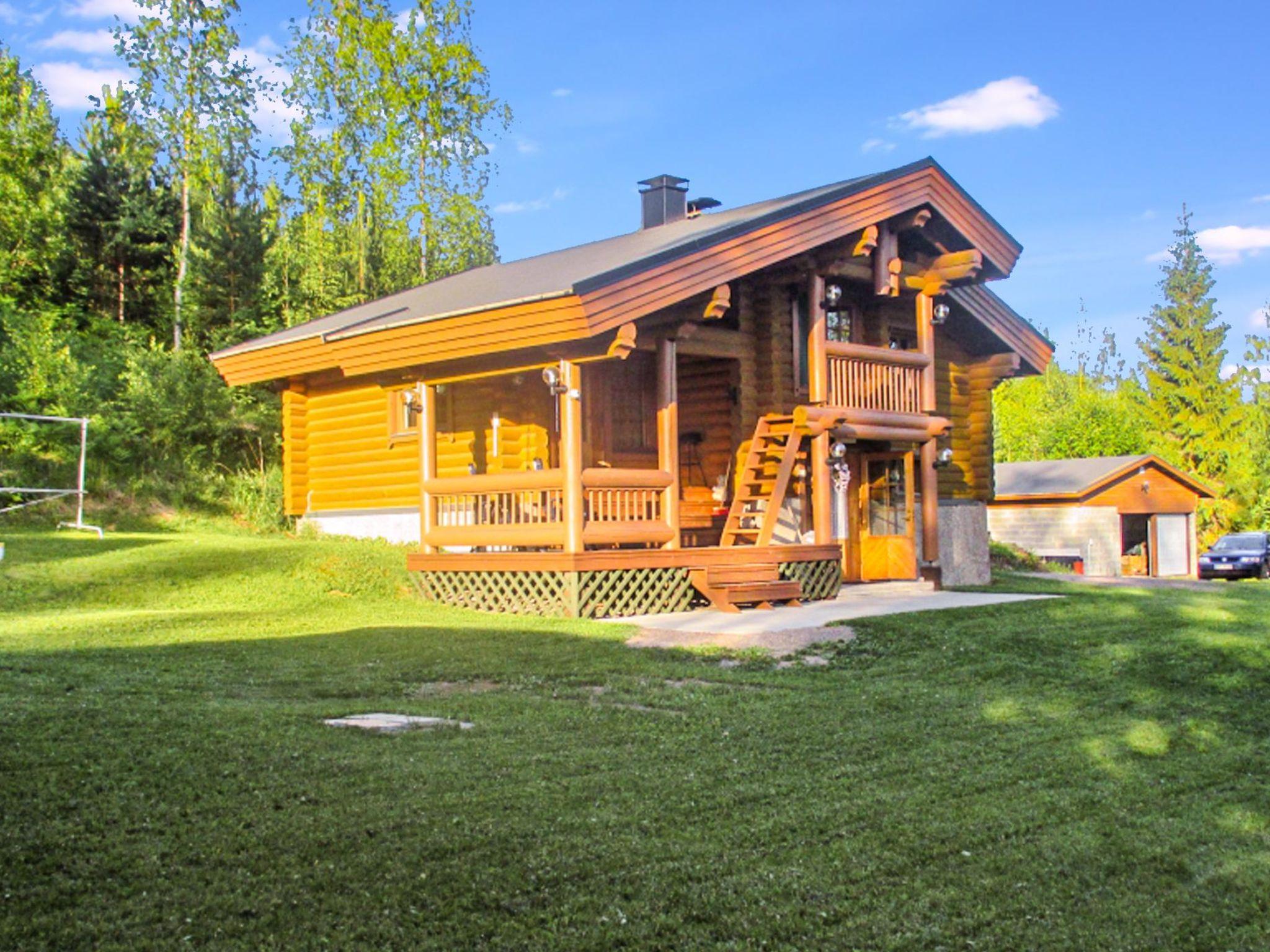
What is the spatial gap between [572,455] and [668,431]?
1.60 meters

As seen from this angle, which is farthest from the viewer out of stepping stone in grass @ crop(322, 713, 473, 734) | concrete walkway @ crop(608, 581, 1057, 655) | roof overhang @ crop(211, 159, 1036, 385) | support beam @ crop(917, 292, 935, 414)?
support beam @ crop(917, 292, 935, 414)

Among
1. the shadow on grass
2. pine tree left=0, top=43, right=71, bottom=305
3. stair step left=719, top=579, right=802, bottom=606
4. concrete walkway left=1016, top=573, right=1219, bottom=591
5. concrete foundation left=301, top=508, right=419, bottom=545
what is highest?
pine tree left=0, top=43, right=71, bottom=305

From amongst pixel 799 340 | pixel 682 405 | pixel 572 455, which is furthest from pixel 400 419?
pixel 572 455

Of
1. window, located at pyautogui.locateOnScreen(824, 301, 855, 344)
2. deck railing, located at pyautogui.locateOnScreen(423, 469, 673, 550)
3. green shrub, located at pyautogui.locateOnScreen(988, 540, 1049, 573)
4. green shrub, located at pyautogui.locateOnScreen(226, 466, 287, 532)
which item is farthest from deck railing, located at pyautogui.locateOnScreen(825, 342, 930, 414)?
green shrub, located at pyautogui.locateOnScreen(226, 466, 287, 532)

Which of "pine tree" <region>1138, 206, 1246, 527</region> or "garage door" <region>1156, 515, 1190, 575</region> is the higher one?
"pine tree" <region>1138, 206, 1246, 527</region>

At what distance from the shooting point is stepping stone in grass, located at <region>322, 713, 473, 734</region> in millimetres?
7250

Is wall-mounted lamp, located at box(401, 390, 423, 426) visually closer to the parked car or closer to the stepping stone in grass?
the stepping stone in grass

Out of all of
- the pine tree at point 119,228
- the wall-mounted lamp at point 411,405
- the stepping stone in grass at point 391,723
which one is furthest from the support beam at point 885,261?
the pine tree at point 119,228

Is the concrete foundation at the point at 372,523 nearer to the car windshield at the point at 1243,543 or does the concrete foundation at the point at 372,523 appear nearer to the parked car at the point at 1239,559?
the parked car at the point at 1239,559

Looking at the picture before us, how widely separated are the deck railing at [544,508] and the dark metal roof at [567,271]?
2109 mm

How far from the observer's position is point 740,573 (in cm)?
1553

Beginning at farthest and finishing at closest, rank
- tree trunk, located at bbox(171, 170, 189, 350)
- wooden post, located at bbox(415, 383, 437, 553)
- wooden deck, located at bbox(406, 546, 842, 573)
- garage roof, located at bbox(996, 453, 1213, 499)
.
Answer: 1. garage roof, located at bbox(996, 453, 1213, 499)
2. tree trunk, located at bbox(171, 170, 189, 350)
3. wooden post, located at bbox(415, 383, 437, 553)
4. wooden deck, located at bbox(406, 546, 842, 573)

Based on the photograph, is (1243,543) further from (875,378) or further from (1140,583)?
(875,378)

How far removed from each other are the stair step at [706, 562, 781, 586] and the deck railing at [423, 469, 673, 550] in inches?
28.3
